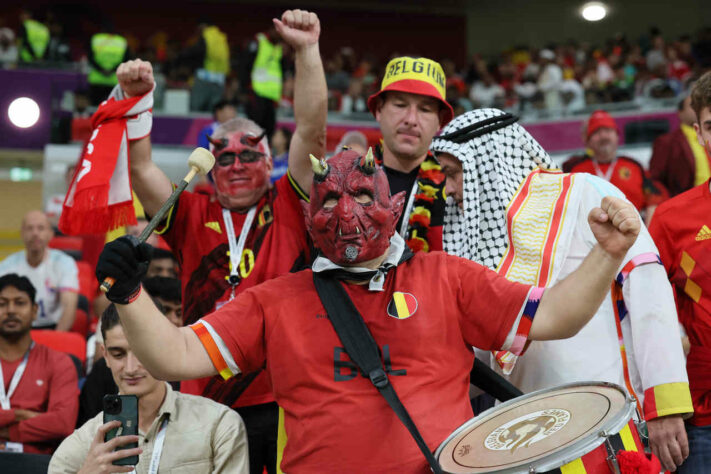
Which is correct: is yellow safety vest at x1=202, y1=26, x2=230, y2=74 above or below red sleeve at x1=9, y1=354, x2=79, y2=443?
above

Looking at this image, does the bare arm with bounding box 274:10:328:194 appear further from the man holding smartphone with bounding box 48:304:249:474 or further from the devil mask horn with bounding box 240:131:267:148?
the man holding smartphone with bounding box 48:304:249:474

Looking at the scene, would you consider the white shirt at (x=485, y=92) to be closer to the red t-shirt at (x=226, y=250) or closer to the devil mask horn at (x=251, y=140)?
the devil mask horn at (x=251, y=140)

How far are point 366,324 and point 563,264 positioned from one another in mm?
857

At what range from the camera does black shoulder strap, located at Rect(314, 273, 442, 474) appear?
2637 millimetres

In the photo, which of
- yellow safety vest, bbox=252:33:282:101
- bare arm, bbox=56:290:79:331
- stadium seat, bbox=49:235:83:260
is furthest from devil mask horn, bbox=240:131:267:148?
yellow safety vest, bbox=252:33:282:101

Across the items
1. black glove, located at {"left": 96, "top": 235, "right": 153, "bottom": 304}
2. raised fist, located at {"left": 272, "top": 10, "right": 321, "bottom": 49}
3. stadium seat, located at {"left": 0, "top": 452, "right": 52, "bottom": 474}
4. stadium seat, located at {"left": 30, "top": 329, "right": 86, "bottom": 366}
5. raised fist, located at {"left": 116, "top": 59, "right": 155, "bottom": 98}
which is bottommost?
stadium seat, located at {"left": 0, "top": 452, "right": 52, "bottom": 474}

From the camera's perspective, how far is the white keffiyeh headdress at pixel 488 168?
3.50 meters

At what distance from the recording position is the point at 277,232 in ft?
12.4

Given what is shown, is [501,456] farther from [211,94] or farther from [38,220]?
[211,94]

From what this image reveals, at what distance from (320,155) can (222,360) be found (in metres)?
1.13

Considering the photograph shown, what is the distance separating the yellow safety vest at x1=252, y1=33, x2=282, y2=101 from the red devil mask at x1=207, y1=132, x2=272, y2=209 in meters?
7.34

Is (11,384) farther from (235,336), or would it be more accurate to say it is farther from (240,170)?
(235,336)

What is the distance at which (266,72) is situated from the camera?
11438mm

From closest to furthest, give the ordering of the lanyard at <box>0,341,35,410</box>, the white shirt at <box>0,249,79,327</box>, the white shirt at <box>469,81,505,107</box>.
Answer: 1. the lanyard at <box>0,341,35,410</box>
2. the white shirt at <box>0,249,79,327</box>
3. the white shirt at <box>469,81,505,107</box>
